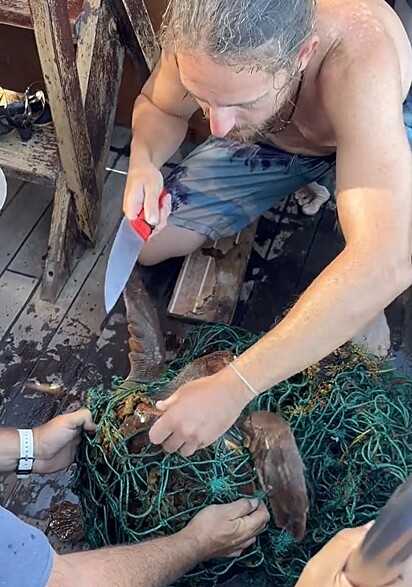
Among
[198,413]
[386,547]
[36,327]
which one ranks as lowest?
[36,327]

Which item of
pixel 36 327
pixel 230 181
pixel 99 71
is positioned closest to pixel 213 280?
pixel 230 181

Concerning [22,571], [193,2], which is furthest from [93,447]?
[193,2]

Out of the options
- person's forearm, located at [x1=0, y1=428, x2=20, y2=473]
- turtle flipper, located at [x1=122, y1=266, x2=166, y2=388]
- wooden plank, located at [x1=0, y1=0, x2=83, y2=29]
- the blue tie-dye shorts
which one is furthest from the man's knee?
person's forearm, located at [x1=0, y1=428, x2=20, y2=473]

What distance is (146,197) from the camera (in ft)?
4.90

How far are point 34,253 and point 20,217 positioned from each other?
15 cm

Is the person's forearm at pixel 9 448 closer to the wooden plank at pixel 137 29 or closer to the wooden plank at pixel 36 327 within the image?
the wooden plank at pixel 36 327

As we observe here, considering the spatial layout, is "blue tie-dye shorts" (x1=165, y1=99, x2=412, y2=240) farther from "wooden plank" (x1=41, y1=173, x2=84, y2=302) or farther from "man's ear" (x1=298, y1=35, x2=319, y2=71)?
"man's ear" (x1=298, y1=35, x2=319, y2=71)

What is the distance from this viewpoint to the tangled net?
1306mm

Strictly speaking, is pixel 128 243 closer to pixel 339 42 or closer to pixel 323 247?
pixel 339 42

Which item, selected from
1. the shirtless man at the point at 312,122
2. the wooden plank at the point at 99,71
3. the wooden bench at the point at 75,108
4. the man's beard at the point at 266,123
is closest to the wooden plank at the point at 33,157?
the wooden bench at the point at 75,108

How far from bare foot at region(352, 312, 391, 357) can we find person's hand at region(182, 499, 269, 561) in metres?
0.53

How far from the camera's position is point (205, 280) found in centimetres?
194

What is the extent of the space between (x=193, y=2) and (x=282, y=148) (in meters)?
0.67

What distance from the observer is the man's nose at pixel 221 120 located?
48.9 inches
